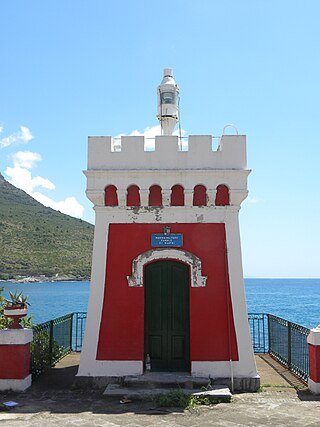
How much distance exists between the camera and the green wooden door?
10.0 m

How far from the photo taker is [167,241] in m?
9.90

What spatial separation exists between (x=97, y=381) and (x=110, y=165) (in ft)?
15.0

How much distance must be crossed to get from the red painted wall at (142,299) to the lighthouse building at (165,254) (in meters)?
0.02

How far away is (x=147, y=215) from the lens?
10070mm

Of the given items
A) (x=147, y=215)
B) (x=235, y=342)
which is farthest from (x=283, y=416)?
(x=147, y=215)

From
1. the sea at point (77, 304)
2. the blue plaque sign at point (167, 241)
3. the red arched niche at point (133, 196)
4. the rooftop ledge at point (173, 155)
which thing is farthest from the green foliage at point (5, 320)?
the sea at point (77, 304)

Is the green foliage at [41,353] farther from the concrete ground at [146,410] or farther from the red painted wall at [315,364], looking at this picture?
the red painted wall at [315,364]

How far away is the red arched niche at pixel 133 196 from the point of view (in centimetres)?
1012

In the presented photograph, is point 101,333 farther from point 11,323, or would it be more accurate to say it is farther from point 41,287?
point 41,287

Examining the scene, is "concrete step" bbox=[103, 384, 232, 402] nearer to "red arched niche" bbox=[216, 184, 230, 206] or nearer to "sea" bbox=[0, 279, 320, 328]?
"red arched niche" bbox=[216, 184, 230, 206]

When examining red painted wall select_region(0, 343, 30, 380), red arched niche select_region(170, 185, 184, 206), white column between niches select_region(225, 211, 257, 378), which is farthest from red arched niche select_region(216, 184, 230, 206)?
red painted wall select_region(0, 343, 30, 380)

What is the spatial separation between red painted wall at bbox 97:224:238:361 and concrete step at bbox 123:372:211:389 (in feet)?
1.57

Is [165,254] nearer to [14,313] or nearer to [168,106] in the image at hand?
[14,313]

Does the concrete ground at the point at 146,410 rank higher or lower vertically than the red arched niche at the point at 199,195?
lower
